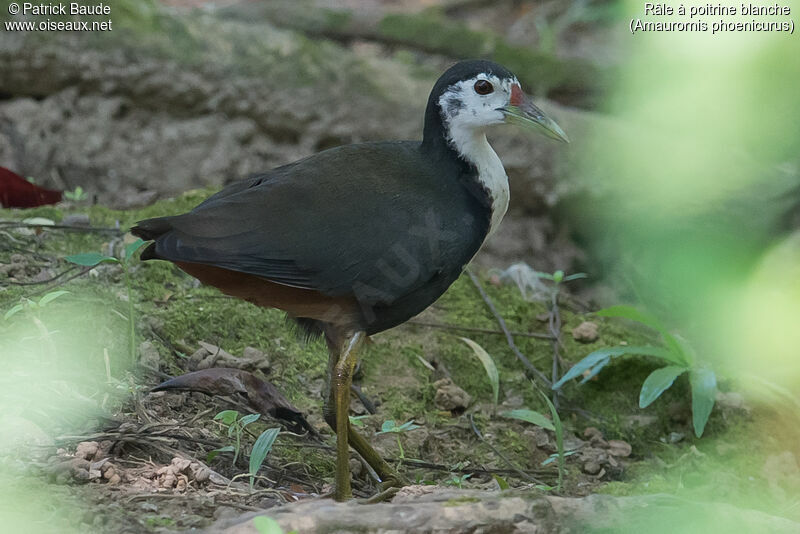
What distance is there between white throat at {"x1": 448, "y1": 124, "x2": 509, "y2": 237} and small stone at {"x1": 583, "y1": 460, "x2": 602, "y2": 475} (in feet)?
2.91

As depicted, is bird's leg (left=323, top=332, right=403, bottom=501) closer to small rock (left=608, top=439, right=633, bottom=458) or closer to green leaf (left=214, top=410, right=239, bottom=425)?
green leaf (left=214, top=410, right=239, bottom=425)

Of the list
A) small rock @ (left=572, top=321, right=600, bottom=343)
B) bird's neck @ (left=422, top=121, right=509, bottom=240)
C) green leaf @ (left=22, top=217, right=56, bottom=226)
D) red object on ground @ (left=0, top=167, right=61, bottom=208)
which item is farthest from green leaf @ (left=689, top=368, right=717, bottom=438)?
red object on ground @ (left=0, top=167, right=61, bottom=208)

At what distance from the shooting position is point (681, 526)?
6.86 ft

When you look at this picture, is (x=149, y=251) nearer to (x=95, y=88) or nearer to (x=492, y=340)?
(x=492, y=340)

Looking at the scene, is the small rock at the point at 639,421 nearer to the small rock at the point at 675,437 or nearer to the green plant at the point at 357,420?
the small rock at the point at 675,437

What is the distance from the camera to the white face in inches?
121

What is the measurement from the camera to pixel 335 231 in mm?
2807

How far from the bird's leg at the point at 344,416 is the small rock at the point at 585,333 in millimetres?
1268

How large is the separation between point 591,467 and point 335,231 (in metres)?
1.25

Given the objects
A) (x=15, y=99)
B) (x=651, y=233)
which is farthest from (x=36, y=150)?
(x=651, y=233)

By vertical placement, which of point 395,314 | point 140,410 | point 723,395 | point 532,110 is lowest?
point 723,395

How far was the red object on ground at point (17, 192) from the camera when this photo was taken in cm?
421

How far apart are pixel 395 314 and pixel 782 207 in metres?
3.19

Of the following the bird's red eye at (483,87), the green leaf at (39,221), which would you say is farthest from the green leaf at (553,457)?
the green leaf at (39,221)
